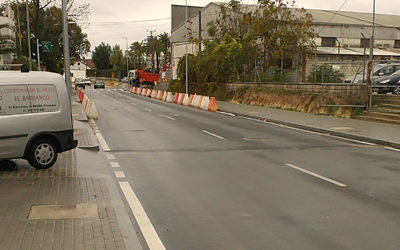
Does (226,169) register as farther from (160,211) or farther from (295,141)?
(295,141)

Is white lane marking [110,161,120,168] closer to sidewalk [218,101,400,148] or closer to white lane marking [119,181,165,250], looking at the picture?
white lane marking [119,181,165,250]

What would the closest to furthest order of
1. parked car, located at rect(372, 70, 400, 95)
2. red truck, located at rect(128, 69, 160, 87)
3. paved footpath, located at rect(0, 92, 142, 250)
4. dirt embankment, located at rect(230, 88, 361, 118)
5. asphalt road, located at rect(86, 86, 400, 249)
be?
1. paved footpath, located at rect(0, 92, 142, 250)
2. asphalt road, located at rect(86, 86, 400, 249)
3. dirt embankment, located at rect(230, 88, 361, 118)
4. parked car, located at rect(372, 70, 400, 95)
5. red truck, located at rect(128, 69, 160, 87)

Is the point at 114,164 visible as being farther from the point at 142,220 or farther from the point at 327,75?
the point at 327,75

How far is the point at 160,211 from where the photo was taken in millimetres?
6551

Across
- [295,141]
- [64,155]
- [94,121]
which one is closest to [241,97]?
[94,121]

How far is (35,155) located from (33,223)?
11.9 feet

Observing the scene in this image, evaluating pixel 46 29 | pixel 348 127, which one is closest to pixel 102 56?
pixel 46 29

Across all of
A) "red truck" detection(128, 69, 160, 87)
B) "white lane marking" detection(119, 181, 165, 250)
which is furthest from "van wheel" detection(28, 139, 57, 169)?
"red truck" detection(128, 69, 160, 87)

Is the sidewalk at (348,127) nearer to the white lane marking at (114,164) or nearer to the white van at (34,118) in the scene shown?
the white lane marking at (114,164)

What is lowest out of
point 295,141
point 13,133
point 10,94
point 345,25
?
point 295,141

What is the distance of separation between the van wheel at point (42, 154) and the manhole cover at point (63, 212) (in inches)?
109

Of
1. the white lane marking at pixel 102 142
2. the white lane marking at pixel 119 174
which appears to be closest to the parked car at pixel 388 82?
the white lane marking at pixel 102 142

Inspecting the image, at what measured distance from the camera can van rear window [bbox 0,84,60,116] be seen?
8.63 m

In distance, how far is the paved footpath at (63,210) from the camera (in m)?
5.13
